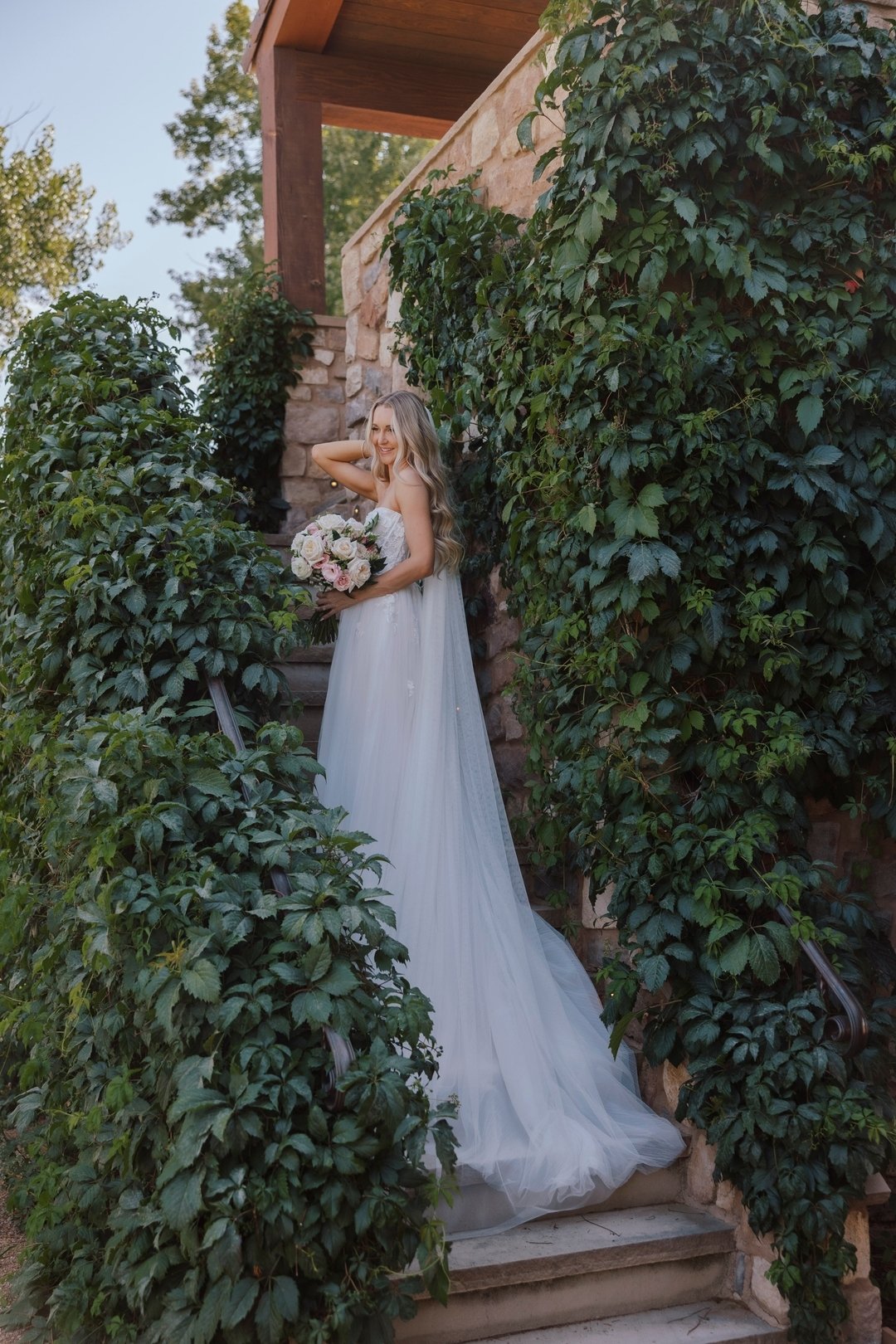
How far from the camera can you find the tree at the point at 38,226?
45.3ft

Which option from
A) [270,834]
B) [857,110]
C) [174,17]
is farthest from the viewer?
[174,17]

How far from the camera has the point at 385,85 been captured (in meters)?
7.07

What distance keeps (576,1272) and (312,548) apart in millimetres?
2335

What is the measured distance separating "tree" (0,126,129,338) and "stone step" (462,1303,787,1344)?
1326 centimetres

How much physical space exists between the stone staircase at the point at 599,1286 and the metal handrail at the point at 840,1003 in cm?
64

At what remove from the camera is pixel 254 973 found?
258 cm

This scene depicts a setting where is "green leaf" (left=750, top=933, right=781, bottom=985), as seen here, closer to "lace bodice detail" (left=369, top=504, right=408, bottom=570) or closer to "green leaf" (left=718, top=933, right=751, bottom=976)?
"green leaf" (left=718, top=933, right=751, bottom=976)

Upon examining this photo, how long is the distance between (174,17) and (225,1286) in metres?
18.3

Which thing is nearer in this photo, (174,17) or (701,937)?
(701,937)

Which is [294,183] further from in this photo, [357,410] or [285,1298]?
[285,1298]

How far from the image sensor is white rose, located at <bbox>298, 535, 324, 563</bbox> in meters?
3.99

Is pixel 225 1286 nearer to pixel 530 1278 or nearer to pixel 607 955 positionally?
pixel 530 1278

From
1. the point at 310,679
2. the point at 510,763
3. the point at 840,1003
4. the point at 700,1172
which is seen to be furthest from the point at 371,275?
the point at 700,1172

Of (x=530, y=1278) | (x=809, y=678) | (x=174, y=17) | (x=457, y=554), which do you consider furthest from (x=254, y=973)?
(x=174, y=17)
